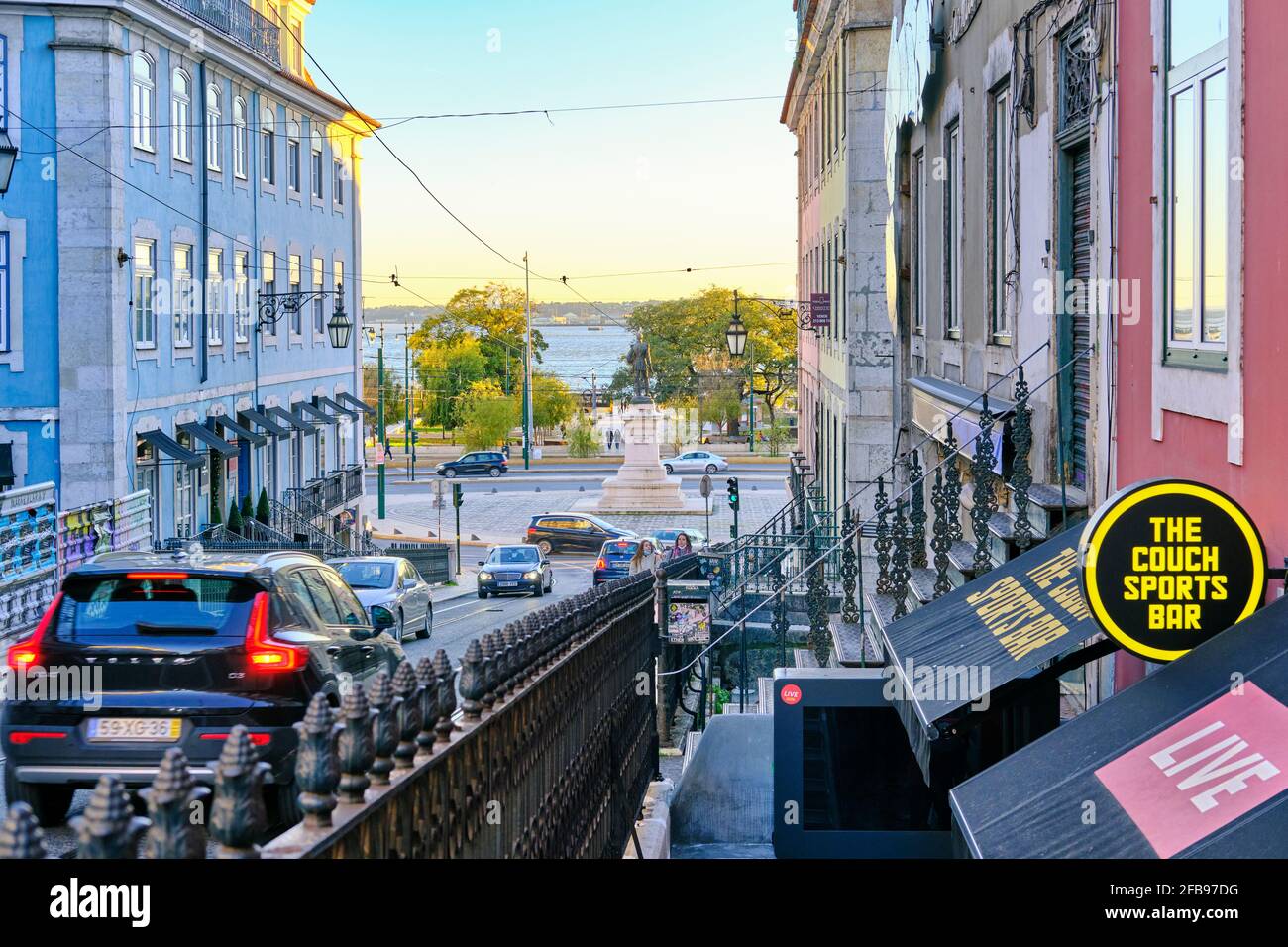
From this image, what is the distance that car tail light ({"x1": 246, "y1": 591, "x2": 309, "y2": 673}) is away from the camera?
8.54 metres

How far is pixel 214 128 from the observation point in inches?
1340

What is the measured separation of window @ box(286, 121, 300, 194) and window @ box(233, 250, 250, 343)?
4218 millimetres

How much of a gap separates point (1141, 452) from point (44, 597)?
735 inches

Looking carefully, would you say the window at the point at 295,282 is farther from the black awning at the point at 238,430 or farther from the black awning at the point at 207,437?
the black awning at the point at 207,437

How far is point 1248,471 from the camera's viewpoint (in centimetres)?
648

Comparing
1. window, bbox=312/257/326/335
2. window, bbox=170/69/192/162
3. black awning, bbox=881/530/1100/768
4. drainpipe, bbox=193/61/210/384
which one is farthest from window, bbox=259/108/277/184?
black awning, bbox=881/530/1100/768

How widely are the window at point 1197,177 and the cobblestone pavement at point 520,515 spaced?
45209mm

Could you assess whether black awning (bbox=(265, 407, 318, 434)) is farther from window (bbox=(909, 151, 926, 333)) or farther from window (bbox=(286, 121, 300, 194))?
window (bbox=(909, 151, 926, 333))

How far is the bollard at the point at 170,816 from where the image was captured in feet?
9.68

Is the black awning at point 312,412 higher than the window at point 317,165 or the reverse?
the reverse

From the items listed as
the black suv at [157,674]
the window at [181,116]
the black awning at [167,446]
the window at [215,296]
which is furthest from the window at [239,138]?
the black suv at [157,674]
